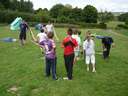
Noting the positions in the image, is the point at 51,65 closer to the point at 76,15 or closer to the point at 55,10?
the point at 76,15

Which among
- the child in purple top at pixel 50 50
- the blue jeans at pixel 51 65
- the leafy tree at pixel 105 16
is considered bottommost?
the leafy tree at pixel 105 16

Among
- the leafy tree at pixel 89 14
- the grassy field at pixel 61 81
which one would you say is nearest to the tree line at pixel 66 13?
the leafy tree at pixel 89 14

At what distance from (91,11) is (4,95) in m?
80.9

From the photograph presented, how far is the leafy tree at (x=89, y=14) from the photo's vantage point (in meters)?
88.5

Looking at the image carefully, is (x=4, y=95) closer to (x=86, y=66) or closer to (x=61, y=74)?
(x=61, y=74)

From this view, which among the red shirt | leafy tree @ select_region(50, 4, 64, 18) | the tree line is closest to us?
the red shirt

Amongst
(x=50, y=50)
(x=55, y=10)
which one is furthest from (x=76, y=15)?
(x=50, y=50)

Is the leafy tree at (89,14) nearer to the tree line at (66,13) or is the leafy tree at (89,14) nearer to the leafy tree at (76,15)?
the tree line at (66,13)

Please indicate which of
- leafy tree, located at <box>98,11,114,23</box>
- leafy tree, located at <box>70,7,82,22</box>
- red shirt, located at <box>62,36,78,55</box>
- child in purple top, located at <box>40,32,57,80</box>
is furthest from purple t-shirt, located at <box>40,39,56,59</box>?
leafy tree, located at <box>98,11,114,23</box>

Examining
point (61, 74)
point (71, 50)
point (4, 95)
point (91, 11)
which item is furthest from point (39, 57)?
point (91, 11)

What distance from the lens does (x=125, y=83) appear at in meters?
12.5

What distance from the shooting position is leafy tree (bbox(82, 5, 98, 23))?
88500 mm

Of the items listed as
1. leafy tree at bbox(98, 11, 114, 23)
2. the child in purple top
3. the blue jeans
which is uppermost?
the child in purple top

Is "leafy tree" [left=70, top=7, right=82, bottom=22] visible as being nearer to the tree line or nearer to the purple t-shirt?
the tree line
